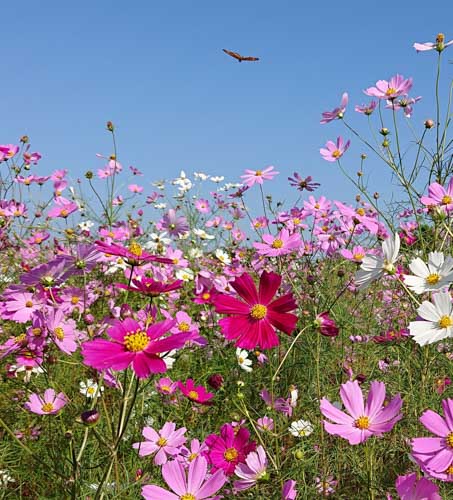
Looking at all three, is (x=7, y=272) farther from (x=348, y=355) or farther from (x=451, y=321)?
(x=451, y=321)

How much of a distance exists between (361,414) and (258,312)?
24cm

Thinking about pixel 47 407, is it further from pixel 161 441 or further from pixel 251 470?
pixel 251 470

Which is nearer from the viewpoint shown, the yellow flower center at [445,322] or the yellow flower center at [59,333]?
the yellow flower center at [445,322]

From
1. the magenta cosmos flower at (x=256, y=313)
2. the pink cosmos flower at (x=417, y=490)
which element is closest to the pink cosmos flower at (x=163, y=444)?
the magenta cosmos flower at (x=256, y=313)

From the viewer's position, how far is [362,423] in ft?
2.77

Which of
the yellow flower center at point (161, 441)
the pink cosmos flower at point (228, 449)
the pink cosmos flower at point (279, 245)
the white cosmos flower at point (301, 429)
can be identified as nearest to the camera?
the pink cosmos flower at point (228, 449)

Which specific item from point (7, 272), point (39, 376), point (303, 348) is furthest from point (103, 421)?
point (7, 272)

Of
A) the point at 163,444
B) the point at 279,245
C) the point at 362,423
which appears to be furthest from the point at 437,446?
the point at 279,245

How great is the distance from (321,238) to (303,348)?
0.44 m

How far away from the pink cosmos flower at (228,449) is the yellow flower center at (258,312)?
0.91 ft

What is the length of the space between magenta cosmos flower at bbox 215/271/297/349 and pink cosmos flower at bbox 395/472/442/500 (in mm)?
285

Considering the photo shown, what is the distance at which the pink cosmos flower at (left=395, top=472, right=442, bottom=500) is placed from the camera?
70 cm

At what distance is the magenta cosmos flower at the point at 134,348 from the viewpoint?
2.32ft

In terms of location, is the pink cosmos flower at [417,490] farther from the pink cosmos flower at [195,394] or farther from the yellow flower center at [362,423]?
the pink cosmos flower at [195,394]
